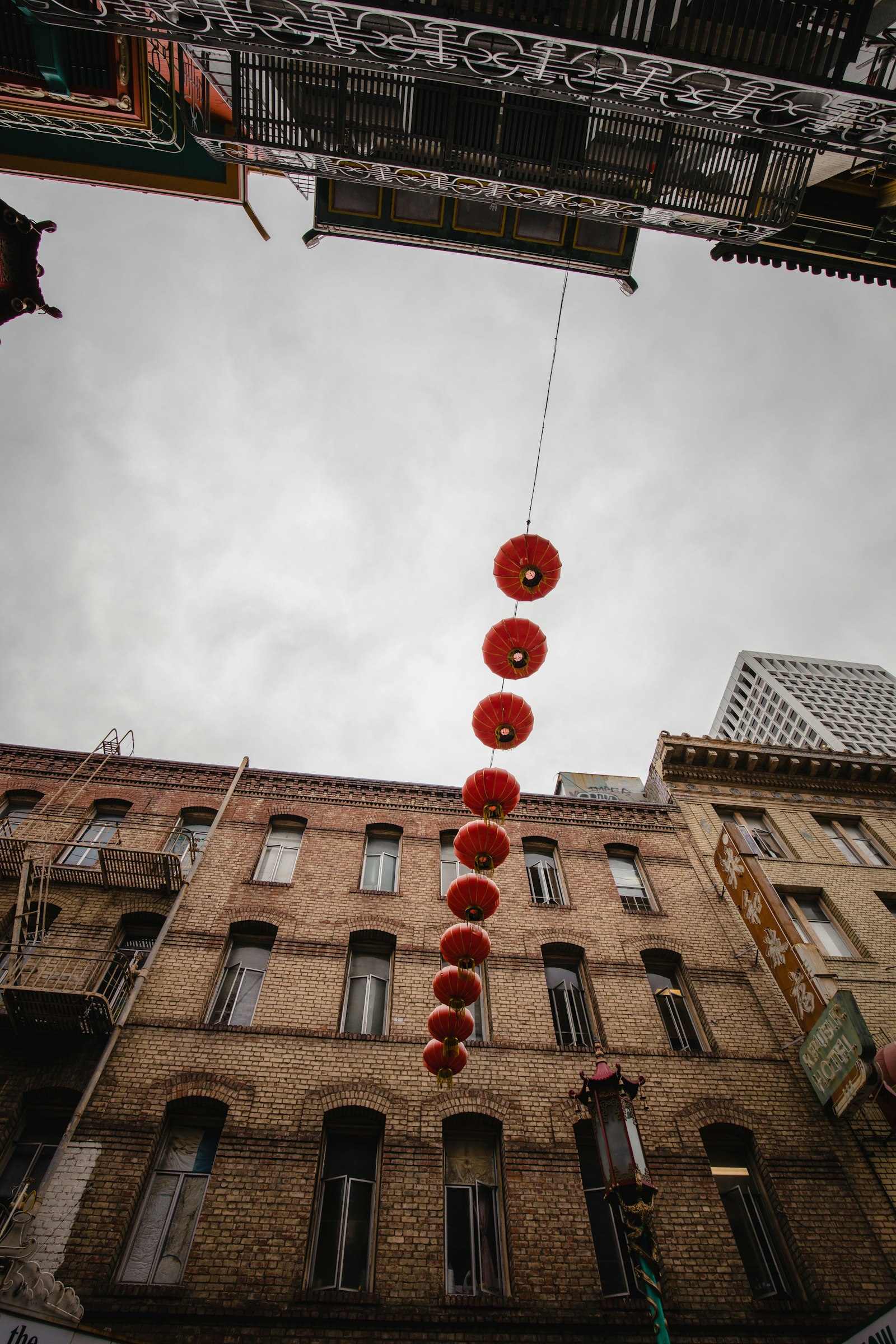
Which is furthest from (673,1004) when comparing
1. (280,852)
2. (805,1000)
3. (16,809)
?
(16,809)

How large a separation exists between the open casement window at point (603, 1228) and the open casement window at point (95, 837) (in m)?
9.94

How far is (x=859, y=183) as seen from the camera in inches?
476

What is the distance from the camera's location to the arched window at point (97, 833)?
13453 mm

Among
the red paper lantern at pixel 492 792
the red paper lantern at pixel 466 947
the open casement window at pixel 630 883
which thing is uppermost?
the open casement window at pixel 630 883

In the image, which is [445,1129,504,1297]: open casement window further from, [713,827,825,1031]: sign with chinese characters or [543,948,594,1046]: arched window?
[713,827,825,1031]: sign with chinese characters

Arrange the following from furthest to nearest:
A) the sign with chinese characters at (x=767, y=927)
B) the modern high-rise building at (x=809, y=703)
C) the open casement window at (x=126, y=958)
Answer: the modern high-rise building at (x=809, y=703), the sign with chinese characters at (x=767, y=927), the open casement window at (x=126, y=958)

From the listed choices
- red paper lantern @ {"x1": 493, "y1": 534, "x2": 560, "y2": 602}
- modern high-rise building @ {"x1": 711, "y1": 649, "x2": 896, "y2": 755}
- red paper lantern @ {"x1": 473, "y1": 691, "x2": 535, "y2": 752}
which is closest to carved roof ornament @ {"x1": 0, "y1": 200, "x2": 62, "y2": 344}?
red paper lantern @ {"x1": 493, "y1": 534, "x2": 560, "y2": 602}

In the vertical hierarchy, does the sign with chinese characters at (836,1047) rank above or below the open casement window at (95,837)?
below

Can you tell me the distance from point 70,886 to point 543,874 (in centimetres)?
1000

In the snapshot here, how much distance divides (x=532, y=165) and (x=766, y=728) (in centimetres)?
10144

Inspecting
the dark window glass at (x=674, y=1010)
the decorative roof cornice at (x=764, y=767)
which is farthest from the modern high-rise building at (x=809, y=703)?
the dark window glass at (x=674, y=1010)

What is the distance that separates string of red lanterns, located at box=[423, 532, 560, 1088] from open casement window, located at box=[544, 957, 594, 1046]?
8.27 ft

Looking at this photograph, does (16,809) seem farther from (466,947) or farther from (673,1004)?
(673,1004)

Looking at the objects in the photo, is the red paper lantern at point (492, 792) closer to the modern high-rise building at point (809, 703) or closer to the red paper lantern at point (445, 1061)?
the red paper lantern at point (445, 1061)
